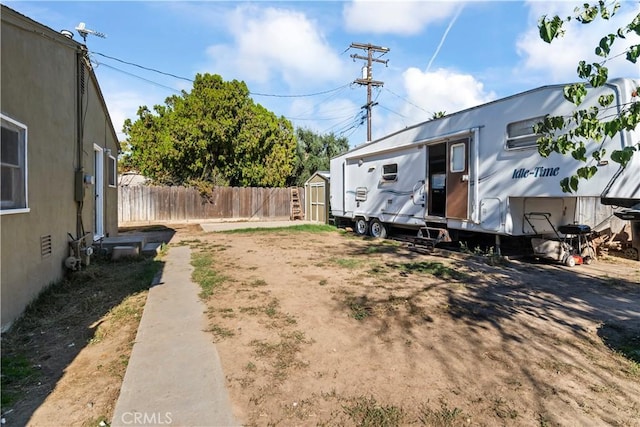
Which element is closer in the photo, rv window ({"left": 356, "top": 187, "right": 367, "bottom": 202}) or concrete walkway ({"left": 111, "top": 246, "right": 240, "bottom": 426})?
concrete walkway ({"left": 111, "top": 246, "right": 240, "bottom": 426})

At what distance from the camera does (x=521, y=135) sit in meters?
7.37

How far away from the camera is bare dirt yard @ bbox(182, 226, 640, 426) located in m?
2.57

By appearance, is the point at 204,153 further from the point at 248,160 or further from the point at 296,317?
the point at 296,317

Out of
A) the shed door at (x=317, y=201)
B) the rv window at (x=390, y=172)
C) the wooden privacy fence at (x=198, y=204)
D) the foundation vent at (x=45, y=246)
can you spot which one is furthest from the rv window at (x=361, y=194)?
the wooden privacy fence at (x=198, y=204)

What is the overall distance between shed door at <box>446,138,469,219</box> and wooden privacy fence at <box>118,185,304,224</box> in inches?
549

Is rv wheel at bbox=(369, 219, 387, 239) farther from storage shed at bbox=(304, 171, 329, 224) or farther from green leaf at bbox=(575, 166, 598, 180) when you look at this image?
green leaf at bbox=(575, 166, 598, 180)

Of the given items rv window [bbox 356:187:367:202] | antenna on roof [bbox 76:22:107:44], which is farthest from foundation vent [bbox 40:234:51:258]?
rv window [bbox 356:187:367:202]

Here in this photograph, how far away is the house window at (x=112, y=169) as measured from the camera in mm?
9641

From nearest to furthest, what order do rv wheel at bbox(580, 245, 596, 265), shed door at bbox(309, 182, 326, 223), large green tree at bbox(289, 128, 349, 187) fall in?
rv wheel at bbox(580, 245, 596, 265)
shed door at bbox(309, 182, 326, 223)
large green tree at bbox(289, 128, 349, 187)

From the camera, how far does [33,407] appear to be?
2604mm

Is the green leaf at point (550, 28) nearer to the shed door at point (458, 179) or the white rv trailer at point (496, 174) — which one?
the white rv trailer at point (496, 174)

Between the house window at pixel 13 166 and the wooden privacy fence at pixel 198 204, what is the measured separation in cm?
1593

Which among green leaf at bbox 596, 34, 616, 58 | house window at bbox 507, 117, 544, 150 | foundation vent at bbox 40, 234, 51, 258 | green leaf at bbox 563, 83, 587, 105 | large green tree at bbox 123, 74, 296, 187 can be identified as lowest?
foundation vent at bbox 40, 234, 51, 258


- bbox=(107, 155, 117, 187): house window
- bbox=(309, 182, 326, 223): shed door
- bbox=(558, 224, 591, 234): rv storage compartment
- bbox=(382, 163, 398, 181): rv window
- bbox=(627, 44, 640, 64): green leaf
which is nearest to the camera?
bbox=(627, 44, 640, 64): green leaf
